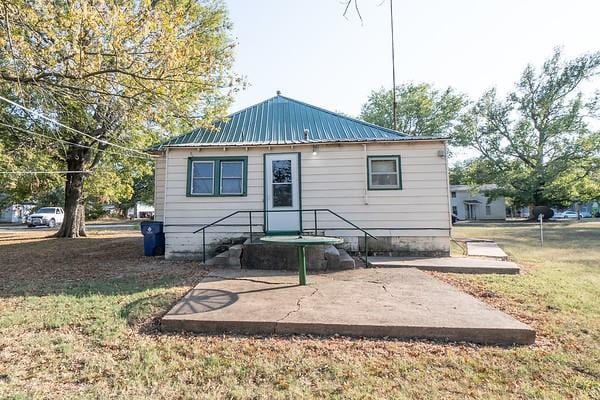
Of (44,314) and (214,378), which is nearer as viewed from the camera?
(214,378)

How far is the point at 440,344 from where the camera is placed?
11.4ft

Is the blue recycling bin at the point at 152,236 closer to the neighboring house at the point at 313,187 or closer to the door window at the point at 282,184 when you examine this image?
the neighboring house at the point at 313,187

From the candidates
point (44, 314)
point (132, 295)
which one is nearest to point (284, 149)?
point (132, 295)

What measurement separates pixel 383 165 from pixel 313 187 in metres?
1.96

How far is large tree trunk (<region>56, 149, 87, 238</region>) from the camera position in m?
15.0

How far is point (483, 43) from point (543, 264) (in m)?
5.59

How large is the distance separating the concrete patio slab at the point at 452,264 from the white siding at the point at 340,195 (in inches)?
31.6

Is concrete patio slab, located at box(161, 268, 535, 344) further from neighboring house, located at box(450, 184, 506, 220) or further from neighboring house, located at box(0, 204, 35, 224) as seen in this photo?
neighboring house, located at box(0, 204, 35, 224)

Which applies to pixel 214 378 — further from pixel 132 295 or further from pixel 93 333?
pixel 132 295

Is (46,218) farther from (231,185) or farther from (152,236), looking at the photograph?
(231,185)

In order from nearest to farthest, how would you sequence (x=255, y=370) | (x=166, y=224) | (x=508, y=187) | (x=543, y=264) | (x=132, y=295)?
(x=255, y=370)
(x=132, y=295)
(x=543, y=264)
(x=166, y=224)
(x=508, y=187)

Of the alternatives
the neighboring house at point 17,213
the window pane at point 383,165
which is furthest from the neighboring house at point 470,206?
the neighboring house at point 17,213

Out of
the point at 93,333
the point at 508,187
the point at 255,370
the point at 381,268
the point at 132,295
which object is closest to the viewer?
the point at 255,370

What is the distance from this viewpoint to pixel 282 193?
8742 millimetres
